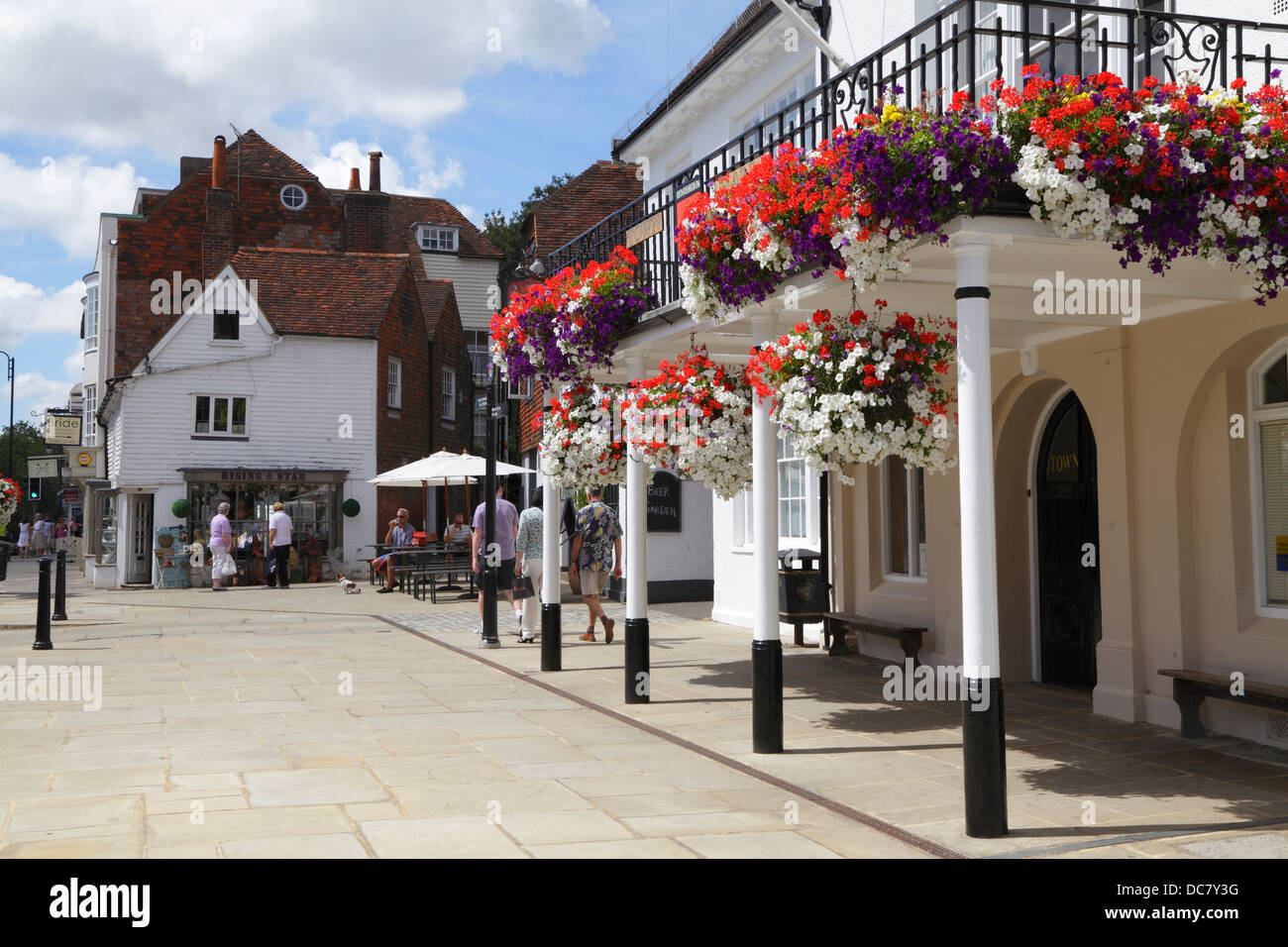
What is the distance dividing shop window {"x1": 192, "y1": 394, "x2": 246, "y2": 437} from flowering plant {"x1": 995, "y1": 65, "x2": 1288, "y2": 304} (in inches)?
1060

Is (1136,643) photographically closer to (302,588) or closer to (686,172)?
(686,172)

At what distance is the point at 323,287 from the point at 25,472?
210 feet

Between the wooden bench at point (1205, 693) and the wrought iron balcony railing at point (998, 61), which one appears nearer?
the wrought iron balcony railing at point (998, 61)

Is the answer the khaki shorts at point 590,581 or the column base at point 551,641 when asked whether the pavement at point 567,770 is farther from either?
the khaki shorts at point 590,581

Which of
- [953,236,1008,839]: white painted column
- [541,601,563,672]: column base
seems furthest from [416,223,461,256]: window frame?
[953,236,1008,839]: white painted column

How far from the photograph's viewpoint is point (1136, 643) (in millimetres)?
8844

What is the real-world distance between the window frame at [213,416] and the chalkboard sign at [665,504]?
14.0 metres

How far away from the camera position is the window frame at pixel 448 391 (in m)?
36.5

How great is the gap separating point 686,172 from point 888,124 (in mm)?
4082

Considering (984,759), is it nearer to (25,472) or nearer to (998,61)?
(998,61)

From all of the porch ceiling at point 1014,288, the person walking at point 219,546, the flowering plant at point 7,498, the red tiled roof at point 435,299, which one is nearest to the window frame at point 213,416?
the person walking at point 219,546

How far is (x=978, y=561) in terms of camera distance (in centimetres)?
591

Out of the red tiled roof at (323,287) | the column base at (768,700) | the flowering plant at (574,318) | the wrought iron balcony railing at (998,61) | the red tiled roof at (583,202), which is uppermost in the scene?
the red tiled roof at (583,202)
